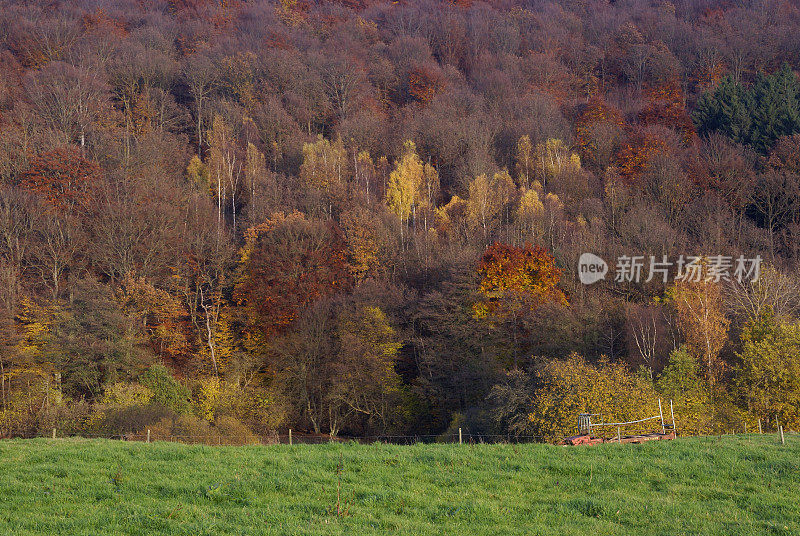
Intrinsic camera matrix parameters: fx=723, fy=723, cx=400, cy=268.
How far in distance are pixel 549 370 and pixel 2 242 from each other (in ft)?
146

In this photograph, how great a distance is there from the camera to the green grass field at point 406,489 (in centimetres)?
1267

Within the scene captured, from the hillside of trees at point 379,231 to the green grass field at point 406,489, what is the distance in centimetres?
1649

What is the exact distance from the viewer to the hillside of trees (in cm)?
4725

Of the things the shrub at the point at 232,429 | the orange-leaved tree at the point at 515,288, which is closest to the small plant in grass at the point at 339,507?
the shrub at the point at 232,429

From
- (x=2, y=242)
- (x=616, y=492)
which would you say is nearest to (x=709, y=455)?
(x=616, y=492)

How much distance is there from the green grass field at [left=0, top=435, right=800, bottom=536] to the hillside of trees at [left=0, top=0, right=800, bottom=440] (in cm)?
1649

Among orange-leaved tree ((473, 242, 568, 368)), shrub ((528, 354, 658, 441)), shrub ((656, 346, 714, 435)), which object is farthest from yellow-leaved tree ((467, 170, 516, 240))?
shrub ((528, 354, 658, 441))

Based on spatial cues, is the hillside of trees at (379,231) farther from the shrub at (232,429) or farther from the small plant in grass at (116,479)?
the small plant in grass at (116,479)

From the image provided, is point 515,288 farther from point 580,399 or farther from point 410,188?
point 410,188

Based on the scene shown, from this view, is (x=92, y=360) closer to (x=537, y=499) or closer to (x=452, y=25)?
(x=537, y=499)

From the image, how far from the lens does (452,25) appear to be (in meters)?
134

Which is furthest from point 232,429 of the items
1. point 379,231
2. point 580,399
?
point 379,231

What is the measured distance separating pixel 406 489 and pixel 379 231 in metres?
56.1

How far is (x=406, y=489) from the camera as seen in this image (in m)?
15.2
